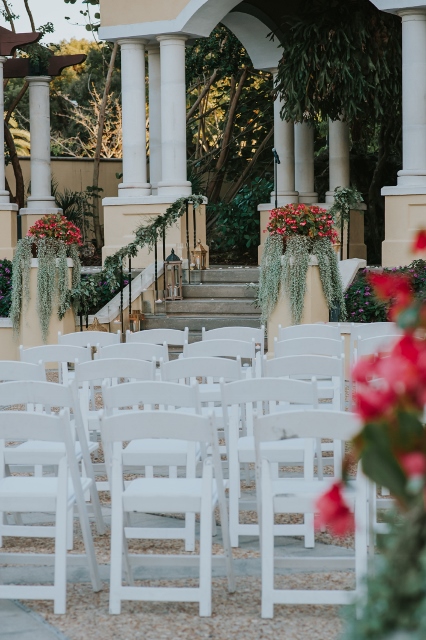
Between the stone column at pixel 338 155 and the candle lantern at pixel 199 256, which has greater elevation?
the stone column at pixel 338 155

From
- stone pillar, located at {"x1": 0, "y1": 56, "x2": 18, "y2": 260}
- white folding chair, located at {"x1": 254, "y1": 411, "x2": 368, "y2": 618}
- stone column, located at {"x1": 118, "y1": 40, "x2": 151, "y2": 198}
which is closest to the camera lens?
white folding chair, located at {"x1": 254, "y1": 411, "x2": 368, "y2": 618}

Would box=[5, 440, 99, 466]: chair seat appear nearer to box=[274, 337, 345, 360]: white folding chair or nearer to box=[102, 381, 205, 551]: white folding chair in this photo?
box=[102, 381, 205, 551]: white folding chair

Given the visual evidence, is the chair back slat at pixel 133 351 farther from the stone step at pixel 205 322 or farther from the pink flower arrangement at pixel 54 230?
the pink flower arrangement at pixel 54 230

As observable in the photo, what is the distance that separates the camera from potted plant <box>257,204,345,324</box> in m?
11.2

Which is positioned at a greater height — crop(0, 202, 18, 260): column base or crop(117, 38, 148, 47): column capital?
crop(117, 38, 148, 47): column capital

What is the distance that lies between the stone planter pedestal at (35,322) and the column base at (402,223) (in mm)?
3928

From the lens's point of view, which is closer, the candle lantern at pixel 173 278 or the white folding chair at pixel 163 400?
the white folding chair at pixel 163 400

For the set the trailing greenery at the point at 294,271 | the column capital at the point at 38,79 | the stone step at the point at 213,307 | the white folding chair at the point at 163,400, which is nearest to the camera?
the white folding chair at the point at 163,400

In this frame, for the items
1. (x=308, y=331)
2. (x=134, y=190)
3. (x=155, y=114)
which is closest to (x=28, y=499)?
(x=308, y=331)

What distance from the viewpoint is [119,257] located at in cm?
1274

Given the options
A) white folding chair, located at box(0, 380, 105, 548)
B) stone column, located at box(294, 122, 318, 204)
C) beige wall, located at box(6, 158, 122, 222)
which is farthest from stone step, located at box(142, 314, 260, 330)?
beige wall, located at box(6, 158, 122, 222)

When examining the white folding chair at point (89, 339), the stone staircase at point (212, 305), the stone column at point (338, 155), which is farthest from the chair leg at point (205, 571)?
the stone column at point (338, 155)

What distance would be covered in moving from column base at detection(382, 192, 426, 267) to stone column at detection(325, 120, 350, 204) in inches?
120

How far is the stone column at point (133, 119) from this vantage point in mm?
14797
